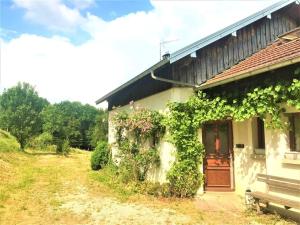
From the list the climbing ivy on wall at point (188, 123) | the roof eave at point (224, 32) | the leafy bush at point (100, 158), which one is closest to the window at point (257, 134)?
the climbing ivy on wall at point (188, 123)

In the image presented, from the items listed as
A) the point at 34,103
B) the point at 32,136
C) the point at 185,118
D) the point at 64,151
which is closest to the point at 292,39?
the point at 185,118

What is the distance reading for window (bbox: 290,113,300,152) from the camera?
9141 mm

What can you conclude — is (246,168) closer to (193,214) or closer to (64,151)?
(193,214)

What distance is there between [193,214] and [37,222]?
3902 millimetres

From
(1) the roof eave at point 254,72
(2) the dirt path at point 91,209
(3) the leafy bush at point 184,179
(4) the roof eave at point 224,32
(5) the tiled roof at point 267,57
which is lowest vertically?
(2) the dirt path at point 91,209

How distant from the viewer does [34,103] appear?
3962 cm

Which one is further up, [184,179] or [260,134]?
[260,134]

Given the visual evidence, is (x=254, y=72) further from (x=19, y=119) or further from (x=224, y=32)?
(x=19, y=119)

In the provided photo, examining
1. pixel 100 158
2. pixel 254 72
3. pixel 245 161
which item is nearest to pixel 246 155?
pixel 245 161

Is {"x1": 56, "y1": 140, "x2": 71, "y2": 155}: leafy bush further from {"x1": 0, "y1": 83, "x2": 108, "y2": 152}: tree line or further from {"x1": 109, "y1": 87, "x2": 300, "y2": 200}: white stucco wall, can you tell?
{"x1": 109, "y1": 87, "x2": 300, "y2": 200}: white stucco wall

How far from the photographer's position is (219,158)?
1202 cm

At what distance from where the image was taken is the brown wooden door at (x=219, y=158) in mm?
11953

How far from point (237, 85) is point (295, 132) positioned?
7.82 feet

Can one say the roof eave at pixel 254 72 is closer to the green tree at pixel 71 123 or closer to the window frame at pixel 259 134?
the window frame at pixel 259 134
